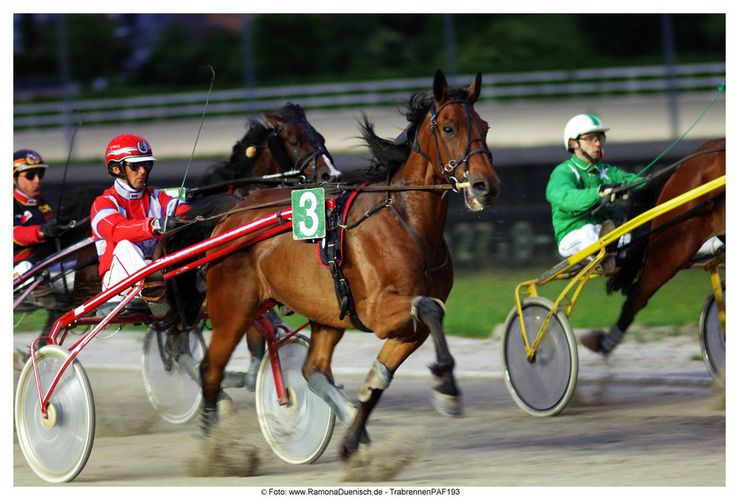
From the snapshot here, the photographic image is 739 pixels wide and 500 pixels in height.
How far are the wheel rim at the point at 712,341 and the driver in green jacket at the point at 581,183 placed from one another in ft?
2.48

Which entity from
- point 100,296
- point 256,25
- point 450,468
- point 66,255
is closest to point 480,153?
point 450,468

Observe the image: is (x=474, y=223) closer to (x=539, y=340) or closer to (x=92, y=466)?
(x=539, y=340)

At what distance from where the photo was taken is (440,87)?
5.74m

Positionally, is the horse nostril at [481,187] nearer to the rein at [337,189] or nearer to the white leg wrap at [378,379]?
the rein at [337,189]

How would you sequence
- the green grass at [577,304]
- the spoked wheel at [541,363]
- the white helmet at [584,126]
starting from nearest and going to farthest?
the spoked wheel at [541,363]
the white helmet at [584,126]
the green grass at [577,304]

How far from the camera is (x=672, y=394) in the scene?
7.83m

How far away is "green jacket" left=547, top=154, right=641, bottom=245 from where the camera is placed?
741 cm

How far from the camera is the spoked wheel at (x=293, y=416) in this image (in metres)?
A: 6.55

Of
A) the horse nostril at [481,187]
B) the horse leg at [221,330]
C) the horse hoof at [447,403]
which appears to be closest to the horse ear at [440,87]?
the horse nostril at [481,187]

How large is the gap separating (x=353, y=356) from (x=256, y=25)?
59.8ft

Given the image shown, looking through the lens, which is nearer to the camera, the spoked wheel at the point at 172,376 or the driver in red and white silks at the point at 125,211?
the driver in red and white silks at the point at 125,211

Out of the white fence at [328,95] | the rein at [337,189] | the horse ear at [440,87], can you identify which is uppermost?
the white fence at [328,95]

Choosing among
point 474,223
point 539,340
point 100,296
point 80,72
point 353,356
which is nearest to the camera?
point 100,296

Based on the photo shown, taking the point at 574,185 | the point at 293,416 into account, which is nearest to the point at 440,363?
the point at 293,416
